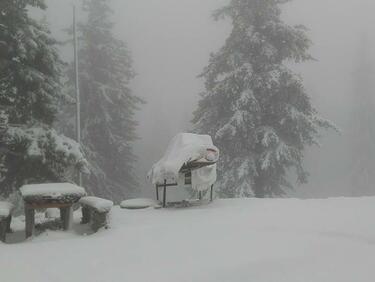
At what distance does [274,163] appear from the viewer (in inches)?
655

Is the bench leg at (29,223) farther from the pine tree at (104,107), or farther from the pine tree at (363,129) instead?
the pine tree at (363,129)

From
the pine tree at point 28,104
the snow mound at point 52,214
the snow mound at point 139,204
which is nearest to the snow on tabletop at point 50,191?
the snow mound at point 52,214

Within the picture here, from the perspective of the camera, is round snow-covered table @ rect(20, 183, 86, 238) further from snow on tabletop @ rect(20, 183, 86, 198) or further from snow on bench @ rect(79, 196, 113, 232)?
snow on bench @ rect(79, 196, 113, 232)

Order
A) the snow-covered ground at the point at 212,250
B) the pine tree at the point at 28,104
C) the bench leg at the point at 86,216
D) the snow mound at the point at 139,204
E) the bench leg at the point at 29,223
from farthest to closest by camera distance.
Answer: the pine tree at the point at 28,104
the snow mound at the point at 139,204
the bench leg at the point at 86,216
the bench leg at the point at 29,223
the snow-covered ground at the point at 212,250

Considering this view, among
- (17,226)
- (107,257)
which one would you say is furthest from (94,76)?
(107,257)

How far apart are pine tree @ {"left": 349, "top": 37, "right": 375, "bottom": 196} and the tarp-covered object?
34.1 m

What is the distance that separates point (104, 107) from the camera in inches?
982

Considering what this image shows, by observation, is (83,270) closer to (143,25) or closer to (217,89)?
(217,89)

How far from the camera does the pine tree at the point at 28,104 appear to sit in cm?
1099

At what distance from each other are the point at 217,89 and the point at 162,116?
47408 millimetres

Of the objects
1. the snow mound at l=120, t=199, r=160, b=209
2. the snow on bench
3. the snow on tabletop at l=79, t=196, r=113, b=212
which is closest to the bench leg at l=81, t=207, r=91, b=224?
the snow on tabletop at l=79, t=196, r=113, b=212

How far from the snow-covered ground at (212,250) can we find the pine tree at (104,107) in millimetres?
15634

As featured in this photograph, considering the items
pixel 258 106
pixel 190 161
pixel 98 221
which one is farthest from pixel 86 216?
pixel 258 106

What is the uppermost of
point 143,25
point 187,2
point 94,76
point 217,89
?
point 187,2
